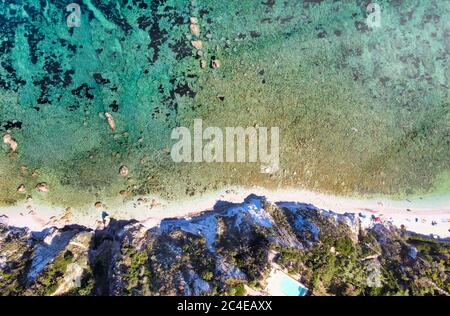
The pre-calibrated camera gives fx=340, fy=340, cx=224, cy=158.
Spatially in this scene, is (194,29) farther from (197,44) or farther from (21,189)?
(21,189)

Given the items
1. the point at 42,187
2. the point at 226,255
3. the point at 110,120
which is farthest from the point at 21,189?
the point at 226,255

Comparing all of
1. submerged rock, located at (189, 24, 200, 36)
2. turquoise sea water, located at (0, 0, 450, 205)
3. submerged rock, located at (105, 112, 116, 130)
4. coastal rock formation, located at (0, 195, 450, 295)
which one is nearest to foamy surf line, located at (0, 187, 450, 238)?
coastal rock formation, located at (0, 195, 450, 295)

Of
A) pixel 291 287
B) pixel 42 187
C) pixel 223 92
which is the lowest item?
pixel 291 287

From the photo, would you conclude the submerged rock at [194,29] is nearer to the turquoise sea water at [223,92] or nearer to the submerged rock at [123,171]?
the turquoise sea water at [223,92]


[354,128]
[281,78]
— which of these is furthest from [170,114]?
[354,128]

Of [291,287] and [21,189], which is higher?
[21,189]

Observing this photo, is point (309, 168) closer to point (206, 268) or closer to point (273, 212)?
point (273, 212)

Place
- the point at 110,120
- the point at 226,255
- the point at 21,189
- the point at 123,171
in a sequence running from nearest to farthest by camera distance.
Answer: the point at 226,255 → the point at 21,189 → the point at 123,171 → the point at 110,120

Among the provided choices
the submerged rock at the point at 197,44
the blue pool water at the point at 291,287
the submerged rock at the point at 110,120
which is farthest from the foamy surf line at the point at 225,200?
the submerged rock at the point at 197,44
